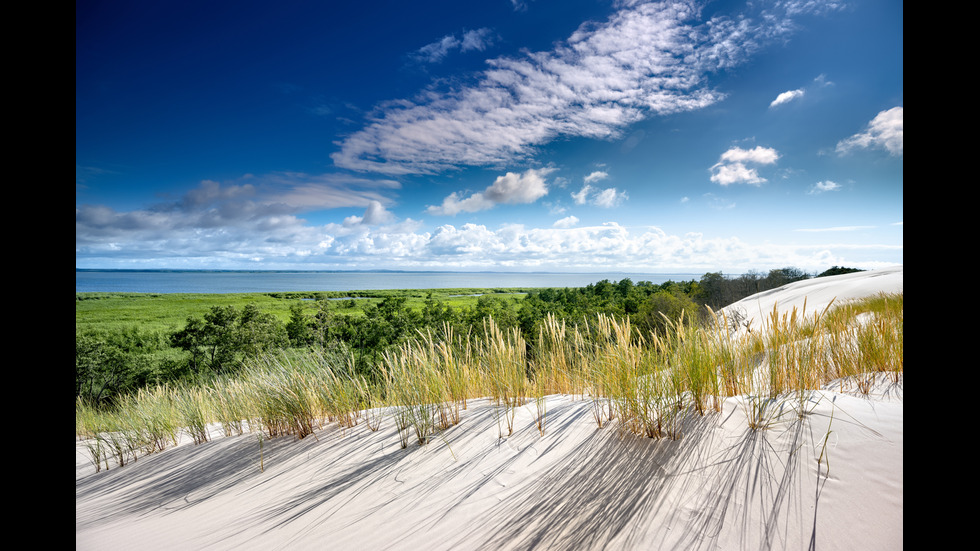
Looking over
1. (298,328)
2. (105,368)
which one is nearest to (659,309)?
(298,328)

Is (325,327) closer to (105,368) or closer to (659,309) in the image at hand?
(659,309)

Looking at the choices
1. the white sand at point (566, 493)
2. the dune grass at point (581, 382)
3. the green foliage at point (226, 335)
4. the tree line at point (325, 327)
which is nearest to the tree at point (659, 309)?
the tree line at point (325, 327)

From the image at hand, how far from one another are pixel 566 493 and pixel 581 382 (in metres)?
2.07

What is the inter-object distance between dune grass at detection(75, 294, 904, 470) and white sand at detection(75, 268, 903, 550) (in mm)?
170

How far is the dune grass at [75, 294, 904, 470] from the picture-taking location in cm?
276

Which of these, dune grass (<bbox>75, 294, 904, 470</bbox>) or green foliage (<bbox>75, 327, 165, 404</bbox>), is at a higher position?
dune grass (<bbox>75, 294, 904, 470</bbox>)

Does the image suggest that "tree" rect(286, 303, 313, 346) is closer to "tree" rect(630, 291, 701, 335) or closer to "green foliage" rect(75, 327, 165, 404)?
"green foliage" rect(75, 327, 165, 404)

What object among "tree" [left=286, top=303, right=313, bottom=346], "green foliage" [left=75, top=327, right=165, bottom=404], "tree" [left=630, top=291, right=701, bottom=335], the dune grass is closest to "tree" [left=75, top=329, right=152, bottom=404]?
"green foliage" [left=75, top=327, right=165, bottom=404]

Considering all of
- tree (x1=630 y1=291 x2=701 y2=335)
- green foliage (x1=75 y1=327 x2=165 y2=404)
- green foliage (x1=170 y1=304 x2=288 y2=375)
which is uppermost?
tree (x1=630 y1=291 x2=701 y2=335)

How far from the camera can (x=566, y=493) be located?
2.16m

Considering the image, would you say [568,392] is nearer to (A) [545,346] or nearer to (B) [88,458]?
(A) [545,346]

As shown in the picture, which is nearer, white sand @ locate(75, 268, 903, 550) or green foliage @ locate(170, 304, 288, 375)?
white sand @ locate(75, 268, 903, 550)
